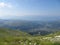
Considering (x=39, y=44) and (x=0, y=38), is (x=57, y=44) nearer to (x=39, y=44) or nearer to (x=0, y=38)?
(x=39, y=44)

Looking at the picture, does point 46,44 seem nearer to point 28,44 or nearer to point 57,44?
point 57,44

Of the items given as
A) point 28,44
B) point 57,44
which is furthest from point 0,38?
point 57,44

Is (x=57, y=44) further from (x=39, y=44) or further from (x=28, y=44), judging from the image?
(x=28, y=44)

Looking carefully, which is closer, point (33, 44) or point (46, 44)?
point (33, 44)

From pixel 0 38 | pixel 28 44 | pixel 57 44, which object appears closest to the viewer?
pixel 28 44

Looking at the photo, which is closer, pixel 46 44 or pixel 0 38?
pixel 46 44

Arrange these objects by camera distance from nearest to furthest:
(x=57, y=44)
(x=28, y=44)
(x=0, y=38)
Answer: (x=28, y=44) → (x=57, y=44) → (x=0, y=38)

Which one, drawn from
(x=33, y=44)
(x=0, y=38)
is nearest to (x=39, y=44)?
(x=33, y=44)

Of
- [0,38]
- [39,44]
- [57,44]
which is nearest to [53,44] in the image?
[57,44]
